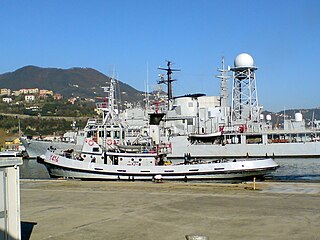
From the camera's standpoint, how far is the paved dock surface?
920 cm

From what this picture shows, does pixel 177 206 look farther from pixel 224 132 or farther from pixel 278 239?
pixel 224 132

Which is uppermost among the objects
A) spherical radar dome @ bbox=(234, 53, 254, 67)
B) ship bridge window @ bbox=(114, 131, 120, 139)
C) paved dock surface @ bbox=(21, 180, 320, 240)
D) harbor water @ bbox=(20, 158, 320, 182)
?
spherical radar dome @ bbox=(234, 53, 254, 67)

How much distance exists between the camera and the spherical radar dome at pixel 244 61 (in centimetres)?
6686

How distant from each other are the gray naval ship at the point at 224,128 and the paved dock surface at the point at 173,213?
39.0 meters

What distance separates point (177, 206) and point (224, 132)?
51.3m

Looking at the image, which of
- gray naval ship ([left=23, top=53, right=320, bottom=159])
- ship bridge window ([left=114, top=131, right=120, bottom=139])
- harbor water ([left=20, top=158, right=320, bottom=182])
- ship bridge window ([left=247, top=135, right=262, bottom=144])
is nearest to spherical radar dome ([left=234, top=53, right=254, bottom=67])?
gray naval ship ([left=23, top=53, right=320, bottom=159])

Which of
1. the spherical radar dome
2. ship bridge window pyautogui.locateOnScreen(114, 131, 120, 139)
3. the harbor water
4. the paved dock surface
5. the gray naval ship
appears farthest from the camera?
the spherical radar dome

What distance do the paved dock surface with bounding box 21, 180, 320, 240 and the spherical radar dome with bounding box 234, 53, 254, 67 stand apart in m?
50.7

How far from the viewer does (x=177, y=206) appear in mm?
12922

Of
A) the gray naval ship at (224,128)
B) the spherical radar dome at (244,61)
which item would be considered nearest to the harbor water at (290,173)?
the gray naval ship at (224,128)

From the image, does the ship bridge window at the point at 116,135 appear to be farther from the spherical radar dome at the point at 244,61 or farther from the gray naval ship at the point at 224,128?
the spherical radar dome at the point at 244,61

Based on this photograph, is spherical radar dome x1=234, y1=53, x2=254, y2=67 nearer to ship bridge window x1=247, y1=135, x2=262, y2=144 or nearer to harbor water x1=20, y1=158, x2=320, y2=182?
ship bridge window x1=247, y1=135, x2=262, y2=144

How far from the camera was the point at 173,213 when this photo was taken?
11672 millimetres

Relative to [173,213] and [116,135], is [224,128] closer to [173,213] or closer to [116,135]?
[116,135]
